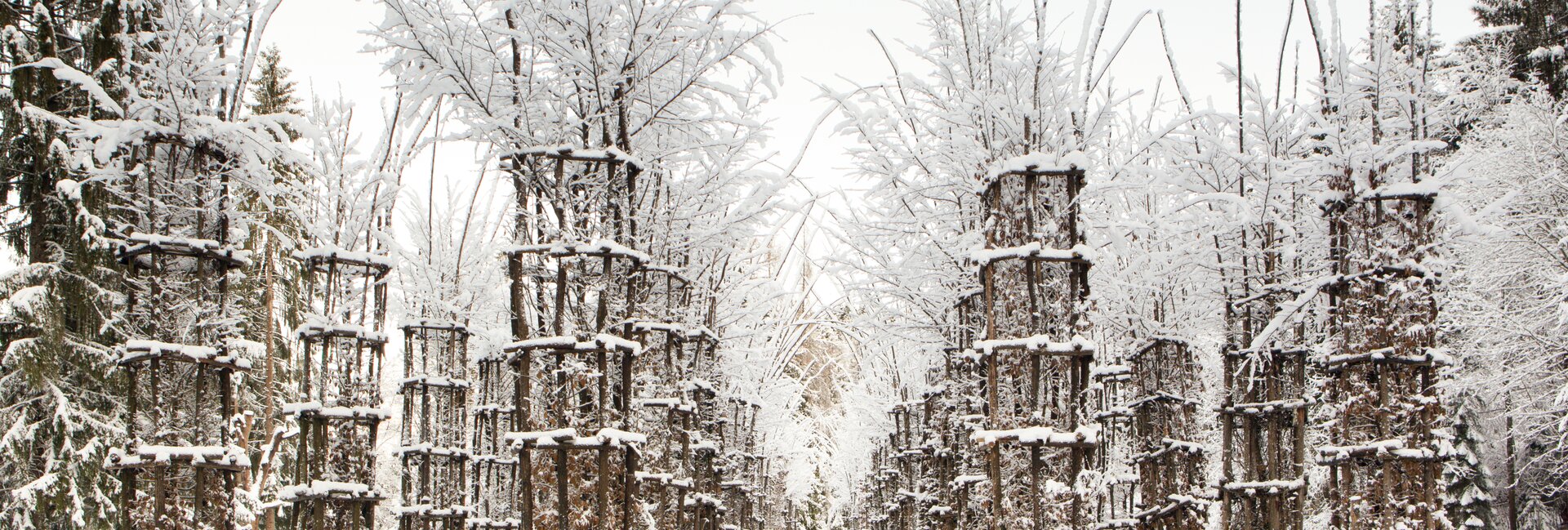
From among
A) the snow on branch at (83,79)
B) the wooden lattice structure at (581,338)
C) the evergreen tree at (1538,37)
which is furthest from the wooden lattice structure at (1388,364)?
the evergreen tree at (1538,37)

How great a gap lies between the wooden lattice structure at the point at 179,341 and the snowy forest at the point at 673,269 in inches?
1.2

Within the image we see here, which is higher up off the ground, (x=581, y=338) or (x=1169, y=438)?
(x=581, y=338)

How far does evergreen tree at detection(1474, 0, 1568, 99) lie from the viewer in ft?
71.0

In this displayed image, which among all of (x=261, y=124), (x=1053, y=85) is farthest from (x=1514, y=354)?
(x=261, y=124)

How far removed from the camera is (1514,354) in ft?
57.7

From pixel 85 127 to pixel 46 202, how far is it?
600cm

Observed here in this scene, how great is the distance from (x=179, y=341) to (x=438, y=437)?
265 inches

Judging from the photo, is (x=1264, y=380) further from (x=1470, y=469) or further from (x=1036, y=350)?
(x=1470, y=469)

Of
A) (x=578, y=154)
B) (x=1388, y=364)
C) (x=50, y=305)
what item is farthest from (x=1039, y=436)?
(x=50, y=305)

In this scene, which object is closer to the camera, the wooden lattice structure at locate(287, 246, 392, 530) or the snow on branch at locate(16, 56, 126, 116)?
the snow on branch at locate(16, 56, 126, 116)

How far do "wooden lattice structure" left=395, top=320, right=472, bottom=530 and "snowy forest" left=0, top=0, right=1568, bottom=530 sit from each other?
0.08 meters

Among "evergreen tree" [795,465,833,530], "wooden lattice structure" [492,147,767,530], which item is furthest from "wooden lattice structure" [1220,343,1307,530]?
"evergreen tree" [795,465,833,530]

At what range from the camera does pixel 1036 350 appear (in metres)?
6.88

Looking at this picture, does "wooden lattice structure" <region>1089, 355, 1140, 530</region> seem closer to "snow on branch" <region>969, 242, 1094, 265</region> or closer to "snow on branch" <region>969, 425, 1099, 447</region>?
"snow on branch" <region>969, 425, 1099, 447</region>
